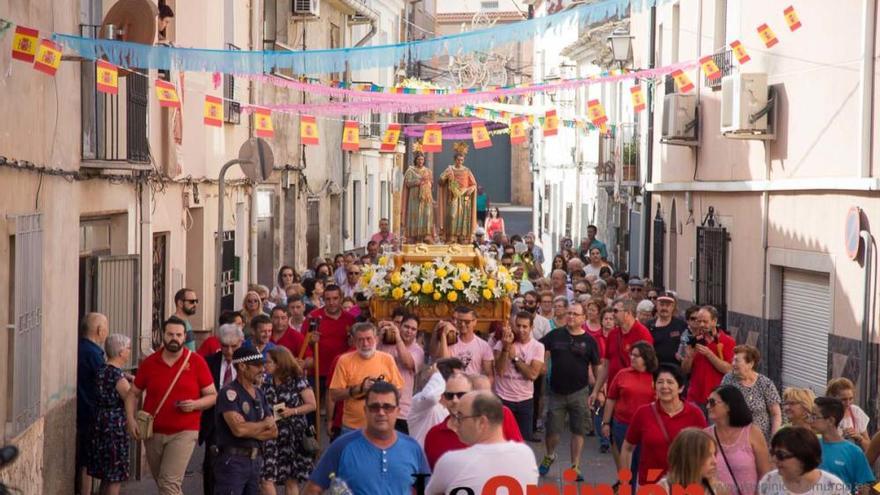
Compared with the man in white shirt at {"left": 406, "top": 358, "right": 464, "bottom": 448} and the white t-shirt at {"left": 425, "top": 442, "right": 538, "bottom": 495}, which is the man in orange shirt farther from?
the white t-shirt at {"left": 425, "top": 442, "right": 538, "bottom": 495}

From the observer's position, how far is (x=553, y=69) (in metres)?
46.7

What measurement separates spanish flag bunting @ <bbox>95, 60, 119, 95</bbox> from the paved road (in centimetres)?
347

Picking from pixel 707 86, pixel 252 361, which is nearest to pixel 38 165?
pixel 252 361

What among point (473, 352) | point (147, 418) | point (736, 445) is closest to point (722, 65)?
point (473, 352)

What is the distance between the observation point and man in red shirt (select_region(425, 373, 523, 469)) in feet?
27.0

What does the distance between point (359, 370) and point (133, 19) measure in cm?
491

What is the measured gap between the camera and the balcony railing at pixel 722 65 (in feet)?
68.1

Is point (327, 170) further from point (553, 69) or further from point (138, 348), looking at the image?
point (138, 348)

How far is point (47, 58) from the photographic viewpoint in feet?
34.7

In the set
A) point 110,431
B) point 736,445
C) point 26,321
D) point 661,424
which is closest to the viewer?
point 736,445

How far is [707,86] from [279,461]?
484 inches

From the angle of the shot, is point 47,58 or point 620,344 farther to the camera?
point 620,344

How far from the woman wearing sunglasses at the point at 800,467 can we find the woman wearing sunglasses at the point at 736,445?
2.49 ft

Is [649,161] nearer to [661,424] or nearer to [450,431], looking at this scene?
[661,424]
